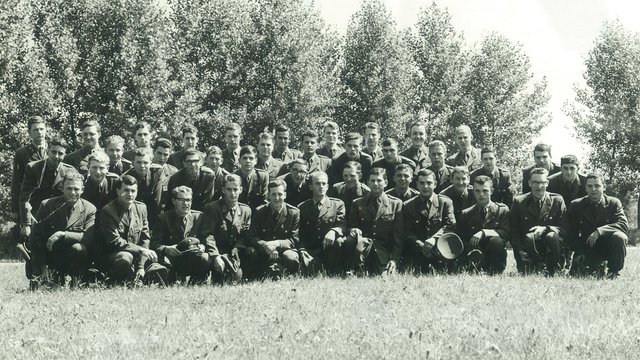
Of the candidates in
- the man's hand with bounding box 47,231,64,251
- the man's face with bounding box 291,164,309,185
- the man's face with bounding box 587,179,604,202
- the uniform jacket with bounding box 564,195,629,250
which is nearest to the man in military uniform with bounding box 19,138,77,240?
the man's hand with bounding box 47,231,64,251

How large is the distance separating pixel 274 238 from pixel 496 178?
154 inches

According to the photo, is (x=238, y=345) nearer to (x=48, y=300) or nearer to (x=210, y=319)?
(x=210, y=319)

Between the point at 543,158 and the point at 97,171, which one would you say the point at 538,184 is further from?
A: the point at 97,171

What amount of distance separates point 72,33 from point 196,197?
1553cm

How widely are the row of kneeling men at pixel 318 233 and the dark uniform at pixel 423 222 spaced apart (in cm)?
2

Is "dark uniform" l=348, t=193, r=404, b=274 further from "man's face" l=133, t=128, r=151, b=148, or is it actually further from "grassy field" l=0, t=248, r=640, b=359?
"man's face" l=133, t=128, r=151, b=148

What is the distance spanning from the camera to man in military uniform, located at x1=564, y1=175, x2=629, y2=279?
8469 millimetres

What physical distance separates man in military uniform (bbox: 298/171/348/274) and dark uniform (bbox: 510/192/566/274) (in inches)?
96.5

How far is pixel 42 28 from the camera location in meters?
Answer: 21.2

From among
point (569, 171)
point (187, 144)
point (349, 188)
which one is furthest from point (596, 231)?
point (187, 144)

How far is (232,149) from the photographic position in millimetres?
10617

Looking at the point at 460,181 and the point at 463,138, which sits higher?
the point at 463,138

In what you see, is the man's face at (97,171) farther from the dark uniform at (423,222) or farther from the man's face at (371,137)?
the man's face at (371,137)

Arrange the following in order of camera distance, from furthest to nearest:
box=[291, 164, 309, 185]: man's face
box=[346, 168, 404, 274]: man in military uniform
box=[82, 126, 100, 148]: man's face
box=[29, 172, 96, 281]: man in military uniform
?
box=[291, 164, 309, 185]: man's face, box=[82, 126, 100, 148]: man's face, box=[346, 168, 404, 274]: man in military uniform, box=[29, 172, 96, 281]: man in military uniform
